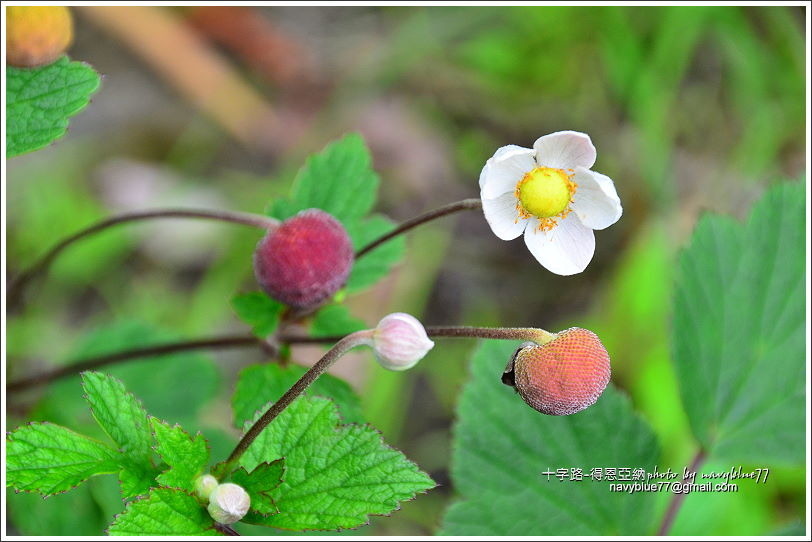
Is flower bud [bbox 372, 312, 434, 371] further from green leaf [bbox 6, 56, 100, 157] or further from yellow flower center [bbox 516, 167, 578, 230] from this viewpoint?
green leaf [bbox 6, 56, 100, 157]

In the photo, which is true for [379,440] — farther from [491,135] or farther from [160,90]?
[160,90]

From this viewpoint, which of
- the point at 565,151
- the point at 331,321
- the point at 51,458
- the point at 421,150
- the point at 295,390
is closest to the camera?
the point at 295,390

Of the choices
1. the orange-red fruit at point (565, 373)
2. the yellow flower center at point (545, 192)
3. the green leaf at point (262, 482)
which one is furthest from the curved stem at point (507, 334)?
the green leaf at point (262, 482)

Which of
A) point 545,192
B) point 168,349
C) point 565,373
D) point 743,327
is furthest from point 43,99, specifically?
point 743,327

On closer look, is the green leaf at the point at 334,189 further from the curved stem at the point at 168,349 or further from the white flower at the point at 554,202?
the white flower at the point at 554,202

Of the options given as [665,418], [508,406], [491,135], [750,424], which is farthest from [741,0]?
[508,406]

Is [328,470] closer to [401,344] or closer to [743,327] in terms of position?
[401,344]
